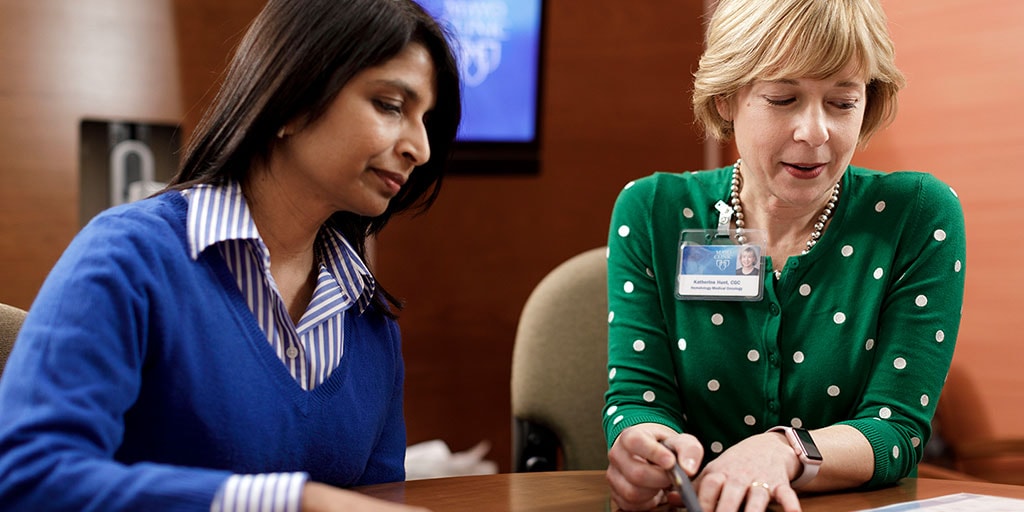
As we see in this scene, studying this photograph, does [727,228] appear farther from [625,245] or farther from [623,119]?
[623,119]

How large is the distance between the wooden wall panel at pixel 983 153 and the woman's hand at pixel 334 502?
2598 millimetres

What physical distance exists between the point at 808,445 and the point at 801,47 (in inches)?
23.4

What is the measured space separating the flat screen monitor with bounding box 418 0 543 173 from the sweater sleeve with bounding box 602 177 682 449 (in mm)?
1839

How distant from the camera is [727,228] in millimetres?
1678

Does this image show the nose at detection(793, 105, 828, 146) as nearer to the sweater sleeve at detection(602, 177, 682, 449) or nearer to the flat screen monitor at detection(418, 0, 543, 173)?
the sweater sleeve at detection(602, 177, 682, 449)

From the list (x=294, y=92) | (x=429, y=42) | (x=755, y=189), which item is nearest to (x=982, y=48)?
(x=755, y=189)

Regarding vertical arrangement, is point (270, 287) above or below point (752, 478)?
above

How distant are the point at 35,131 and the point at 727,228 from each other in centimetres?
225

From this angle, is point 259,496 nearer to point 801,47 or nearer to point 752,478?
point 752,478

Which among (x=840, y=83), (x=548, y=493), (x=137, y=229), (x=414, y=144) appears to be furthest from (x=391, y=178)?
(x=840, y=83)

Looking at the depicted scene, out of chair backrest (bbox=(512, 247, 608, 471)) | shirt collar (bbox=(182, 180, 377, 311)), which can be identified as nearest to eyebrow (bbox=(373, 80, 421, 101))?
shirt collar (bbox=(182, 180, 377, 311))

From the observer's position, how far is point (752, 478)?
49.7 inches

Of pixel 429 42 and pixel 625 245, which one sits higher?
pixel 429 42

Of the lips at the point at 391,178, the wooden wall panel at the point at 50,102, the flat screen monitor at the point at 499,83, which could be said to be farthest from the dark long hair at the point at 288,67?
the flat screen monitor at the point at 499,83
